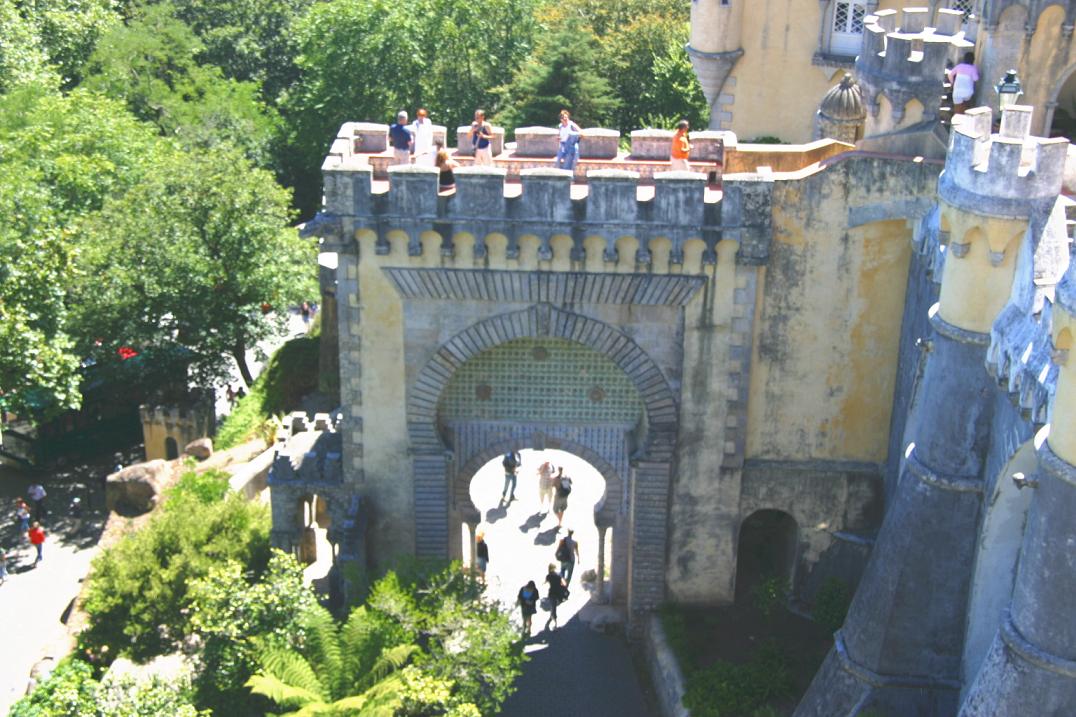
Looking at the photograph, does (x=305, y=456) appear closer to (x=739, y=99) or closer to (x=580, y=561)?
(x=580, y=561)

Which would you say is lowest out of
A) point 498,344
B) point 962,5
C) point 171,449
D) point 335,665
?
point 171,449

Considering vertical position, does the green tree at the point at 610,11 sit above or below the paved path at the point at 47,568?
above

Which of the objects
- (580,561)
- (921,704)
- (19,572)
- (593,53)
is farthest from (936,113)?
(593,53)

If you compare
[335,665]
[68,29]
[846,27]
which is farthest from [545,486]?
[68,29]

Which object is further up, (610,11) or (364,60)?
(610,11)

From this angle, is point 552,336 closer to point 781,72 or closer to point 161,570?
point 161,570

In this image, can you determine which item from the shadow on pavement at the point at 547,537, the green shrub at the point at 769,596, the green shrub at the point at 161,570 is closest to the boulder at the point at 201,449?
the green shrub at the point at 161,570

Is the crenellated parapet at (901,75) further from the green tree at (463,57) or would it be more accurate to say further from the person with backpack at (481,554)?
the green tree at (463,57)
